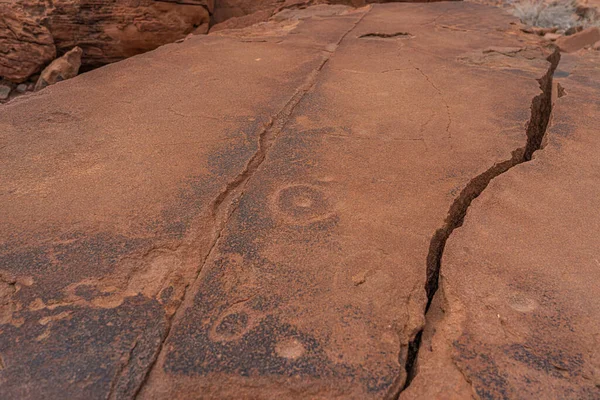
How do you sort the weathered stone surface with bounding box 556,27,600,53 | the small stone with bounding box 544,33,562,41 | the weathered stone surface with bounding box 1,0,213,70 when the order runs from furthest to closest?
the small stone with bounding box 544,33,562,41
the weathered stone surface with bounding box 556,27,600,53
the weathered stone surface with bounding box 1,0,213,70

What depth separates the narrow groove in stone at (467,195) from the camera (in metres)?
1.02

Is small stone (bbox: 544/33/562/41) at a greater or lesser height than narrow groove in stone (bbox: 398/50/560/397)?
lesser

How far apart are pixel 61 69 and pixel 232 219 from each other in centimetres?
255

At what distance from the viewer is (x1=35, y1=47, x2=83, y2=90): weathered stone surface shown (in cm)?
318

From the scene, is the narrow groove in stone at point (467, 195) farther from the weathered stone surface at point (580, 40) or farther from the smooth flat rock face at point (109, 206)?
the weathered stone surface at point (580, 40)

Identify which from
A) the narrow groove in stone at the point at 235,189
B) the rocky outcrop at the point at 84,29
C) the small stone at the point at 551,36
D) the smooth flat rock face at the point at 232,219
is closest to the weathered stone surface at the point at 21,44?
the rocky outcrop at the point at 84,29

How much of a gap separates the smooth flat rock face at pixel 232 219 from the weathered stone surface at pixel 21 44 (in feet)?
3.74

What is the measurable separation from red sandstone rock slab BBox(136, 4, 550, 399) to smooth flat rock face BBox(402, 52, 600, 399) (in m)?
0.08

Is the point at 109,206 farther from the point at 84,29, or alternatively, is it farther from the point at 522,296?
the point at 84,29

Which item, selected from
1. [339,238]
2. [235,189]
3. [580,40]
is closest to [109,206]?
[235,189]

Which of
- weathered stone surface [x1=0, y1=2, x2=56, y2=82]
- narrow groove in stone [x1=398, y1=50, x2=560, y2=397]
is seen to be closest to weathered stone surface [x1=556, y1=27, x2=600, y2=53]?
narrow groove in stone [x1=398, y1=50, x2=560, y2=397]

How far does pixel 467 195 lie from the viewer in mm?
1477

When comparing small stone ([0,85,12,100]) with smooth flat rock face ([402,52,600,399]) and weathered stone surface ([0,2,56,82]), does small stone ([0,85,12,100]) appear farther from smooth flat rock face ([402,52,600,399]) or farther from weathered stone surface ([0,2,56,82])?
smooth flat rock face ([402,52,600,399])

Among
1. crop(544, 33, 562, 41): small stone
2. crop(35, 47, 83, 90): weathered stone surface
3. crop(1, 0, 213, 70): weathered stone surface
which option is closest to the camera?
crop(35, 47, 83, 90): weathered stone surface
